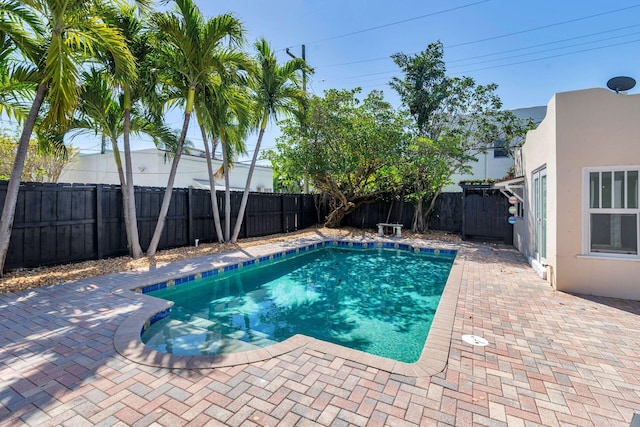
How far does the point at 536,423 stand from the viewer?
2275 mm

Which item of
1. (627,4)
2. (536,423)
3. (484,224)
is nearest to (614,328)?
(536,423)

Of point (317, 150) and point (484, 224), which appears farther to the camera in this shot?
point (317, 150)

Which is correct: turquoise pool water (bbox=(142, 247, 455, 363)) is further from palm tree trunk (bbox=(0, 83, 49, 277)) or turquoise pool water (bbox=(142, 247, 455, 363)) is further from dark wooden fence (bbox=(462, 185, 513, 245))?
dark wooden fence (bbox=(462, 185, 513, 245))

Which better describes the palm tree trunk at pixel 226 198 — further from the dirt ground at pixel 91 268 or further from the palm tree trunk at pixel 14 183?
the palm tree trunk at pixel 14 183

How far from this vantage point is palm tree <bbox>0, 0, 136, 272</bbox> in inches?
204

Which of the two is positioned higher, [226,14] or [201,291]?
[226,14]

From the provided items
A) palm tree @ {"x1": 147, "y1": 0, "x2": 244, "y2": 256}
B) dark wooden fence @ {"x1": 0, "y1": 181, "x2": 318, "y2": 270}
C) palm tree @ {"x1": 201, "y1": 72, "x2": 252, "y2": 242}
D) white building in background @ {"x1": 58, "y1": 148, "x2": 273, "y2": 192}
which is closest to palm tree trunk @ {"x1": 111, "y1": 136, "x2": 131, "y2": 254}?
dark wooden fence @ {"x1": 0, "y1": 181, "x2": 318, "y2": 270}

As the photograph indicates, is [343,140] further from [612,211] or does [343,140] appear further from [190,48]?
[612,211]

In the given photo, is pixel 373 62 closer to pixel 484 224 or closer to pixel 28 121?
pixel 484 224

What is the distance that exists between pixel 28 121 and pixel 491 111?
15.8 meters

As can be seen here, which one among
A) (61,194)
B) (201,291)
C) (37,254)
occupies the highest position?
(61,194)

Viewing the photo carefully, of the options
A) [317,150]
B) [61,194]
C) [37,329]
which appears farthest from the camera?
[317,150]

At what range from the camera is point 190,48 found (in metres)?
7.40

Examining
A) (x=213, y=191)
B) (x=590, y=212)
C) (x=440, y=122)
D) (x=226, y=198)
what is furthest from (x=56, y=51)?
(x=440, y=122)
